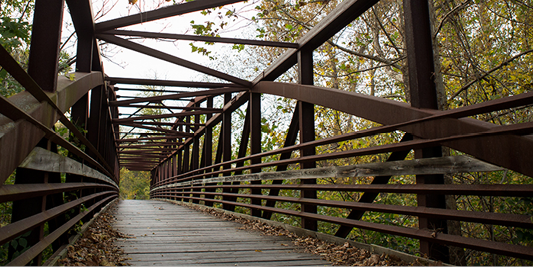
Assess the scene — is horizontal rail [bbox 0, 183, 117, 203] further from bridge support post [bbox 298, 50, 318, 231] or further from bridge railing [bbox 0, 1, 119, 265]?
bridge support post [bbox 298, 50, 318, 231]

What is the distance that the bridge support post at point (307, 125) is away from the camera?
16.5ft

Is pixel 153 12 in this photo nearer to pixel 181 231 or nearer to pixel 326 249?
pixel 181 231

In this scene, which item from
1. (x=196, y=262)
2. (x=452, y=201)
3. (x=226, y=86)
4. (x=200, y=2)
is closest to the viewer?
(x=196, y=262)

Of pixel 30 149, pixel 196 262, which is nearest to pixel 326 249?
pixel 196 262

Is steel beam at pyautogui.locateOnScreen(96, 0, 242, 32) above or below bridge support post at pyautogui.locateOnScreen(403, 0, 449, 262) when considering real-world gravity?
above

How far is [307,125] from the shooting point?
17.7 ft

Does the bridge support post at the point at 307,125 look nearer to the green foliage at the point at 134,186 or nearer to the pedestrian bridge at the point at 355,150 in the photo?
the pedestrian bridge at the point at 355,150

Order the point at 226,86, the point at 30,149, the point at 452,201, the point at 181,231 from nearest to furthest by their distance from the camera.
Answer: the point at 30,149 → the point at 452,201 → the point at 181,231 → the point at 226,86

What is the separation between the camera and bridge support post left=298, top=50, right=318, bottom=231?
198 inches

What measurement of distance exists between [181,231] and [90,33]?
Result: 3.09 meters

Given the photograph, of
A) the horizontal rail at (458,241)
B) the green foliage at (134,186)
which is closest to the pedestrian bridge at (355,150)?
the horizontal rail at (458,241)

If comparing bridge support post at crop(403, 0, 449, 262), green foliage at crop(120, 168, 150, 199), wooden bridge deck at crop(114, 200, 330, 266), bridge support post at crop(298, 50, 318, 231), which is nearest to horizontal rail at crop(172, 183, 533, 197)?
bridge support post at crop(403, 0, 449, 262)

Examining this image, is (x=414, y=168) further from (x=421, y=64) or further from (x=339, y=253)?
(x=339, y=253)

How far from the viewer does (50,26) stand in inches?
118
